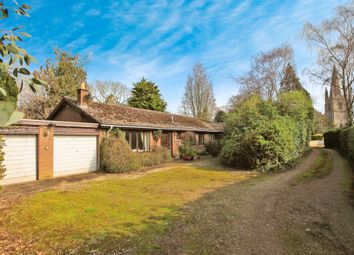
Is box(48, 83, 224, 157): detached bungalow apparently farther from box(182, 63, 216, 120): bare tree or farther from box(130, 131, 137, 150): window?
box(182, 63, 216, 120): bare tree

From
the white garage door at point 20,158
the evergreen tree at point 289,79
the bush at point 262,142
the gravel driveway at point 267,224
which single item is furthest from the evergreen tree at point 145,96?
the gravel driveway at point 267,224

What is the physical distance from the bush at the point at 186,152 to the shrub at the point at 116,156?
20.5 feet

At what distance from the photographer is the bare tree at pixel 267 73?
30625 millimetres

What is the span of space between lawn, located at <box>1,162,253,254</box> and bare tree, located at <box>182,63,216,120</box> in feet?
95.7

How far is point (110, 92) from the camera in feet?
126

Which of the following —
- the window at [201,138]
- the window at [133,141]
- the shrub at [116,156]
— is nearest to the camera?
the shrub at [116,156]

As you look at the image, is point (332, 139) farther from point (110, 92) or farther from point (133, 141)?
point (110, 92)

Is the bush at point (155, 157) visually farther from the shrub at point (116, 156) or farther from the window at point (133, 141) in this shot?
the shrub at point (116, 156)

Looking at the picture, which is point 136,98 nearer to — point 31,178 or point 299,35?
point 299,35

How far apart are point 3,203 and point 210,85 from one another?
35.3m

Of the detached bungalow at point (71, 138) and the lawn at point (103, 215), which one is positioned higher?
the detached bungalow at point (71, 138)

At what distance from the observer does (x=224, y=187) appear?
384 inches

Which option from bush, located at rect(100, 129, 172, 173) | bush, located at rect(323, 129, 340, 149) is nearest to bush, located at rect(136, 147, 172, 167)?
bush, located at rect(100, 129, 172, 173)

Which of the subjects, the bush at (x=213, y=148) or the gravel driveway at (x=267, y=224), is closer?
the gravel driveway at (x=267, y=224)
